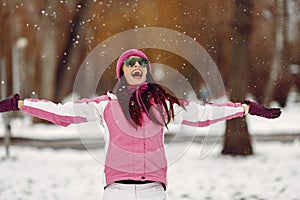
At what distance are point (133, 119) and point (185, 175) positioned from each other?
922 centimetres

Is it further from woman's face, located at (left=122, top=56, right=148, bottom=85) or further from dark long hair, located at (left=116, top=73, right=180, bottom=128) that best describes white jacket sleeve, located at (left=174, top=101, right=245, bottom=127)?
woman's face, located at (left=122, top=56, right=148, bottom=85)

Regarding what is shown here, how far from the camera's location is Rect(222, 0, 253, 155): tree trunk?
50.3 ft

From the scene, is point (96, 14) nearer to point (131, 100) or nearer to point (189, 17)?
point (189, 17)

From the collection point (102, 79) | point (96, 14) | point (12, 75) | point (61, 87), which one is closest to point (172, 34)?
point (96, 14)

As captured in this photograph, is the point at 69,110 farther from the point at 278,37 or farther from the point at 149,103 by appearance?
the point at 278,37

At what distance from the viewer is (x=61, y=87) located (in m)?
26.1

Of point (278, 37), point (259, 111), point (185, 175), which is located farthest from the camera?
point (278, 37)

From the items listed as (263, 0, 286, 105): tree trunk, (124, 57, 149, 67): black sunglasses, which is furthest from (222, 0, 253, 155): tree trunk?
(124, 57, 149, 67): black sunglasses

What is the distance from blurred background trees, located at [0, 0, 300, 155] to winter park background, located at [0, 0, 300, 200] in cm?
3

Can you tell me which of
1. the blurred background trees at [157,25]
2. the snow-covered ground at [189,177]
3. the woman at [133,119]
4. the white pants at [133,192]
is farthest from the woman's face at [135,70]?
the blurred background trees at [157,25]

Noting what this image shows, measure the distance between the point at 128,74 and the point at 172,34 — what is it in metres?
14.4

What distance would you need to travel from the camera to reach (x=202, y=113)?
14.0ft

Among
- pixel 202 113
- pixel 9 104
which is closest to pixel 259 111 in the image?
pixel 202 113

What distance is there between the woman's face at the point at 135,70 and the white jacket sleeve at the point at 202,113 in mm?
271
